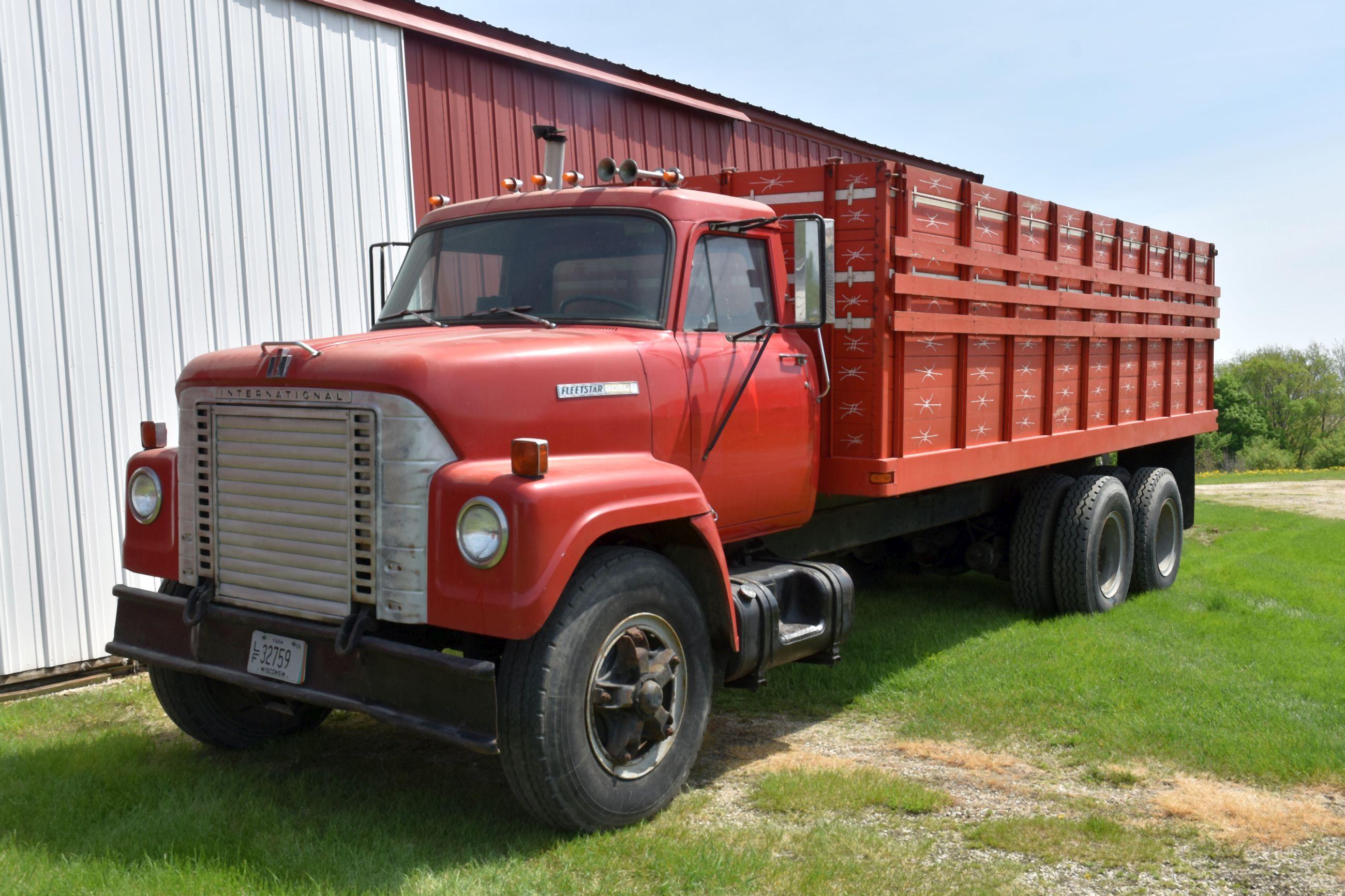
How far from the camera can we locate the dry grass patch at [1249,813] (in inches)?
164

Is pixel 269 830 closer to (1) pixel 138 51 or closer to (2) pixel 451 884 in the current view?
(2) pixel 451 884

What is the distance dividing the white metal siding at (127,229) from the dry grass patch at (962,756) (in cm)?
450

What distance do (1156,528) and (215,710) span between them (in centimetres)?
689

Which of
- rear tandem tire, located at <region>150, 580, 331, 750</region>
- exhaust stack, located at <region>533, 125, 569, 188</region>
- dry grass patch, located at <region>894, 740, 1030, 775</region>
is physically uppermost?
exhaust stack, located at <region>533, 125, 569, 188</region>

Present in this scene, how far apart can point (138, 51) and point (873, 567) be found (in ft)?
20.3

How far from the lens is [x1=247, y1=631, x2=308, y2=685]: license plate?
13.3 ft

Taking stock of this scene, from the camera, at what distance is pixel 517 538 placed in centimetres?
364

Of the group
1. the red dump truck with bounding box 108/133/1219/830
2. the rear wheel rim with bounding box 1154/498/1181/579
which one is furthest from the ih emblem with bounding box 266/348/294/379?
the rear wheel rim with bounding box 1154/498/1181/579

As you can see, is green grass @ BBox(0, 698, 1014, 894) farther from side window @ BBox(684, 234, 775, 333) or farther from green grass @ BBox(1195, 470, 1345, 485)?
green grass @ BBox(1195, 470, 1345, 485)

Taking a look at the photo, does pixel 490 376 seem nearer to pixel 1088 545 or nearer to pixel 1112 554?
pixel 1088 545

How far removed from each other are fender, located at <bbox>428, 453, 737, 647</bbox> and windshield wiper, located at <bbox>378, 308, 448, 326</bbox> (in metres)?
1.31

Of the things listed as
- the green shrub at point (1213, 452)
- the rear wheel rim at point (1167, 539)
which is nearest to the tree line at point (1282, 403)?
the green shrub at point (1213, 452)

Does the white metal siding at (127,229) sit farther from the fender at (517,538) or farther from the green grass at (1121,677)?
the green grass at (1121,677)

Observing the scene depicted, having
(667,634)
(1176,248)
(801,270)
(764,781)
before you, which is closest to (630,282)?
(801,270)
